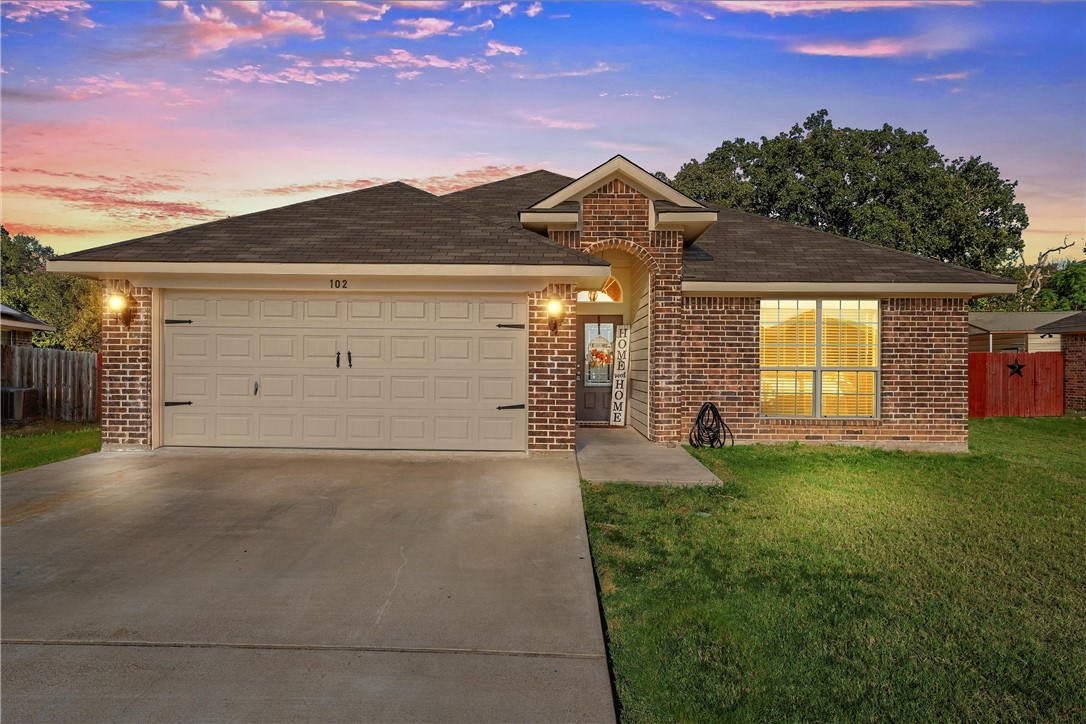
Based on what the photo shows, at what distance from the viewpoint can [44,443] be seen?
1102cm

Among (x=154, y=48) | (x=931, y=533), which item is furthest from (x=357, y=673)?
(x=154, y=48)

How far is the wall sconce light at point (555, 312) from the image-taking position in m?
9.05

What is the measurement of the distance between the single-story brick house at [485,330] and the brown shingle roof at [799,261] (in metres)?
0.08

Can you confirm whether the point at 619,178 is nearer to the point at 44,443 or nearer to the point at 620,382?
the point at 620,382

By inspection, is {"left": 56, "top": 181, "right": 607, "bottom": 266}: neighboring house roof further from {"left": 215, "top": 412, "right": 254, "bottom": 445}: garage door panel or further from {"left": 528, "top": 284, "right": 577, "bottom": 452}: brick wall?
{"left": 215, "top": 412, "right": 254, "bottom": 445}: garage door panel

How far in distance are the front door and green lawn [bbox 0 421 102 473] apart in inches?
360

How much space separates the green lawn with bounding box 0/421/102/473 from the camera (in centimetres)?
912

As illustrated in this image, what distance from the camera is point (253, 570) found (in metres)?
4.61

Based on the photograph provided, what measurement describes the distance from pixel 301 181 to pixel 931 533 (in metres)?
16.0

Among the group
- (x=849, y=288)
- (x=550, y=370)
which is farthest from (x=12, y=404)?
(x=849, y=288)

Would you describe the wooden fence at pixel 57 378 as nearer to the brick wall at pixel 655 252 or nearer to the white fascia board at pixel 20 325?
the white fascia board at pixel 20 325

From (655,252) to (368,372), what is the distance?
5465 mm

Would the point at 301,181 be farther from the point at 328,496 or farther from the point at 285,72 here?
the point at 328,496

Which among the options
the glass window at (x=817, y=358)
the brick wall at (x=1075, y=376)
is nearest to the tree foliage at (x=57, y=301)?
the glass window at (x=817, y=358)
